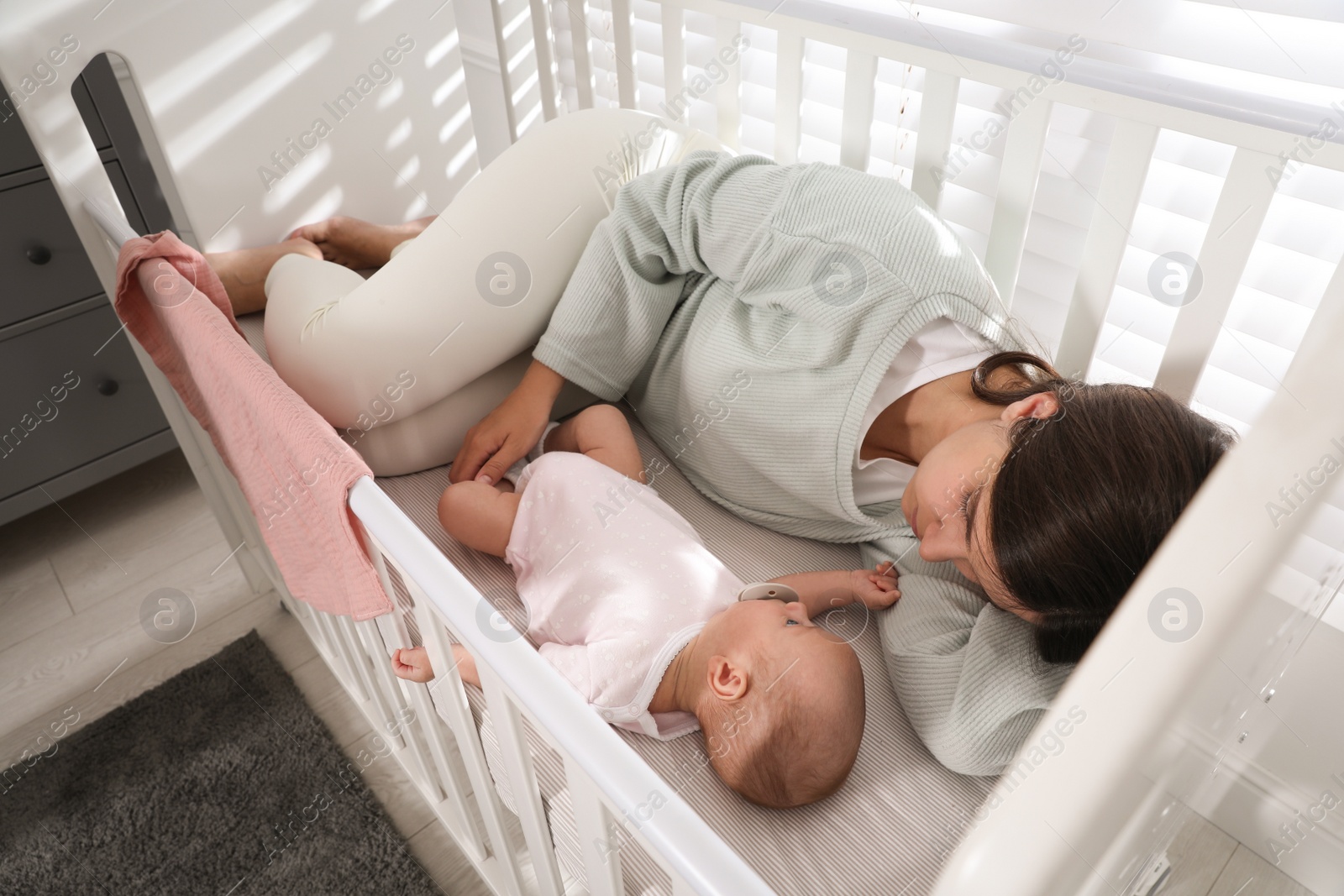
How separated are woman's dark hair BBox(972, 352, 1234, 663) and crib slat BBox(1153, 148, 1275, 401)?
15 cm

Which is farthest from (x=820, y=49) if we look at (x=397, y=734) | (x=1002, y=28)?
(x=397, y=734)

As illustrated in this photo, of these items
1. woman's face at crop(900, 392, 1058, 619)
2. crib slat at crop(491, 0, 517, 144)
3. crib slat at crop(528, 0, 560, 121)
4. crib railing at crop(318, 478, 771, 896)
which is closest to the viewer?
crib railing at crop(318, 478, 771, 896)

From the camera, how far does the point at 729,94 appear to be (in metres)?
1.10

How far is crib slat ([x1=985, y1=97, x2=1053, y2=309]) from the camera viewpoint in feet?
2.64

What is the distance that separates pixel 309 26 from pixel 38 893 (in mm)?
1128

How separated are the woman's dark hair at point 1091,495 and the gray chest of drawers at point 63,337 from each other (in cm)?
132

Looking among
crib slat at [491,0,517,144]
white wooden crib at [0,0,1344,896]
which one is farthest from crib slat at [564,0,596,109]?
crib slat at [491,0,517,144]

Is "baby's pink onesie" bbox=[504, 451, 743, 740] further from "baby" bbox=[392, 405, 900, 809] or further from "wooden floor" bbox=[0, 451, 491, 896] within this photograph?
"wooden floor" bbox=[0, 451, 491, 896]

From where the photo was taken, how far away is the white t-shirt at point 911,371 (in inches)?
33.5

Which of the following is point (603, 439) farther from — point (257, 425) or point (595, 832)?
point (595, 832)

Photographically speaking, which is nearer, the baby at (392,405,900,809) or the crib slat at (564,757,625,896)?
the crib slat at (564,757,625,896)

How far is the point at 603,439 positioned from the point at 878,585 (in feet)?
1.17

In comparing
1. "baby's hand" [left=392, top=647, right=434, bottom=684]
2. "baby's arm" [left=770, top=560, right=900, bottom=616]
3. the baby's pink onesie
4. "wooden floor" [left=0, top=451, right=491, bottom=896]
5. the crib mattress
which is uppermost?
"baby's hand" [left=392, top=647, right=434, bottom=684]

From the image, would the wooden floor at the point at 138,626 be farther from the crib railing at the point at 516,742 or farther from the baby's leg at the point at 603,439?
the baby's leg at the point at 603,439
